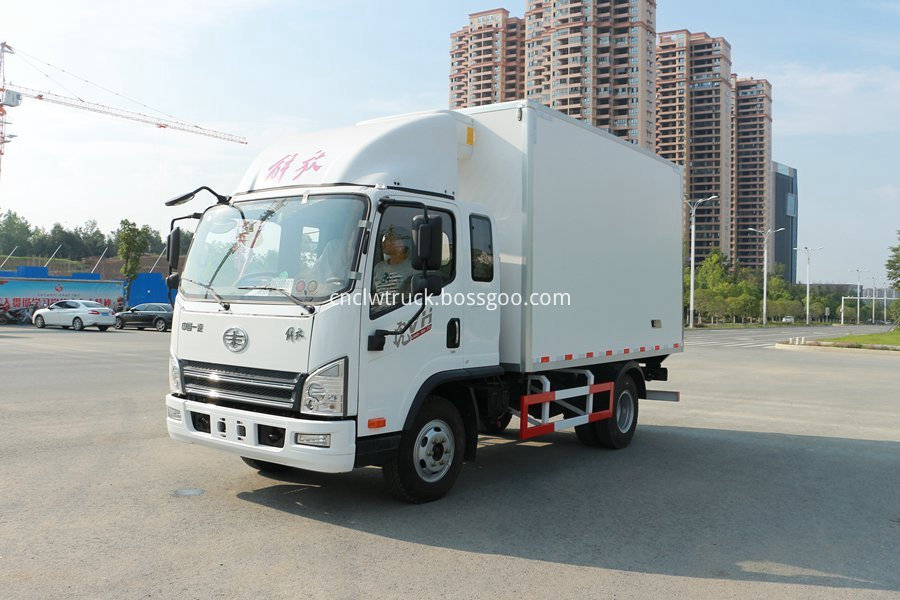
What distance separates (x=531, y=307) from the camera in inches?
257

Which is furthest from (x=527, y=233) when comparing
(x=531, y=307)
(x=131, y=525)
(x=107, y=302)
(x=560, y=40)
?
(x=560, y=40)

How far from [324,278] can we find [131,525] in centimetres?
231

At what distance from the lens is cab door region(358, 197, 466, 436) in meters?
5.19

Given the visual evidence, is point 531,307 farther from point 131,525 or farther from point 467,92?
point 467,92

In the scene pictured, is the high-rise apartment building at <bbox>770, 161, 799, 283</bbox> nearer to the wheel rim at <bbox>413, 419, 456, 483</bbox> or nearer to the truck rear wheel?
the truck rear wheel

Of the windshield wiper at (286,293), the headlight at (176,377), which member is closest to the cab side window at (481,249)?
the windshield wiper at (286,293)

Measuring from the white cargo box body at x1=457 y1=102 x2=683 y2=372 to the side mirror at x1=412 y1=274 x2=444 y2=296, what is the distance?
115 cm

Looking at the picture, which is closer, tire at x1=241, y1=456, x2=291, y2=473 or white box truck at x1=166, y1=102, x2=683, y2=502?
white box truck at x1=166, y1=102, x2=683, y2=502

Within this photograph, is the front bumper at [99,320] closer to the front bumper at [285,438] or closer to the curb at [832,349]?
the curb at [832,349]

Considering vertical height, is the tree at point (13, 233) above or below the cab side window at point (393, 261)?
above

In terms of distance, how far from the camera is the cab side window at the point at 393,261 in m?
5.27

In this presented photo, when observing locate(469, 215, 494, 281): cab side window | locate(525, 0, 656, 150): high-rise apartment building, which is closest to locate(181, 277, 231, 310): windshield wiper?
locate(469, 215, 494, 281): cab side window

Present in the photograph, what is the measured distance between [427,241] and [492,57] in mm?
108057

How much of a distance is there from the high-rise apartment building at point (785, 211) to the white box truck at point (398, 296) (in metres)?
140
